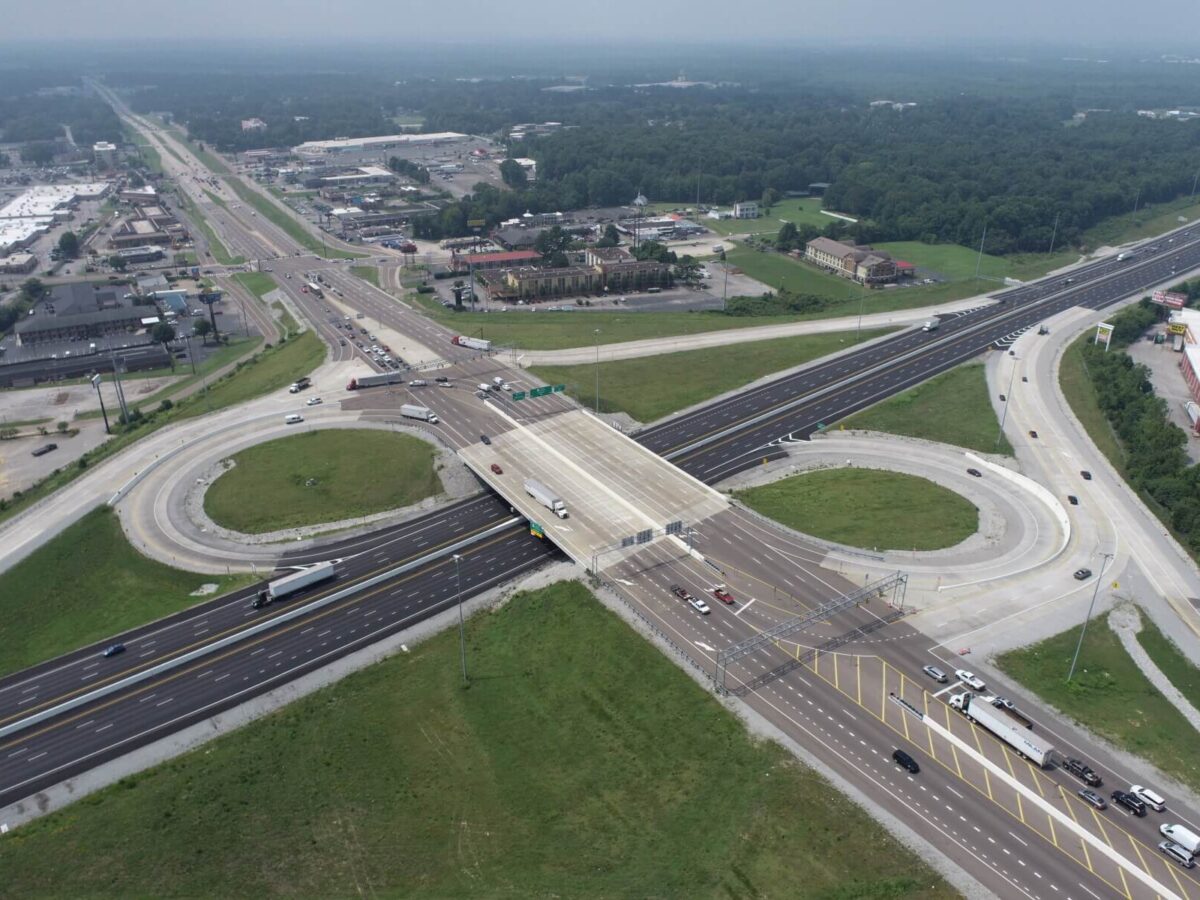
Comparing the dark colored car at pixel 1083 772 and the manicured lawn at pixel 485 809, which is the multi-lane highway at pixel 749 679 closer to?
the dark colored car at pixel 1083 772

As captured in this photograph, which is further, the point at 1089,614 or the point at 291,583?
the point at 291,583

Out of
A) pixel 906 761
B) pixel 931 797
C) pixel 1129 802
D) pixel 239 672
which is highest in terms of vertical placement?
pixel 1129 802

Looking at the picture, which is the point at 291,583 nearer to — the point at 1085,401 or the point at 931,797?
the point at 931,797

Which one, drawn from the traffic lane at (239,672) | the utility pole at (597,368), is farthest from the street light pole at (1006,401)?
the traffic lane at (239,672)

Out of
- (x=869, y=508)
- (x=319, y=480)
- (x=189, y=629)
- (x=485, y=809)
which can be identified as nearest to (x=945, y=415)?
(x=869, y=508)

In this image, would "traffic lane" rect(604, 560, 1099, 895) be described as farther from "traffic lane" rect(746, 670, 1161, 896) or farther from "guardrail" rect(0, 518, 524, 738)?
"guardrail" rect(0, 518, 524, 738)

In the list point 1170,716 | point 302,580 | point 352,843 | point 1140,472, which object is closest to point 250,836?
point 352,843
